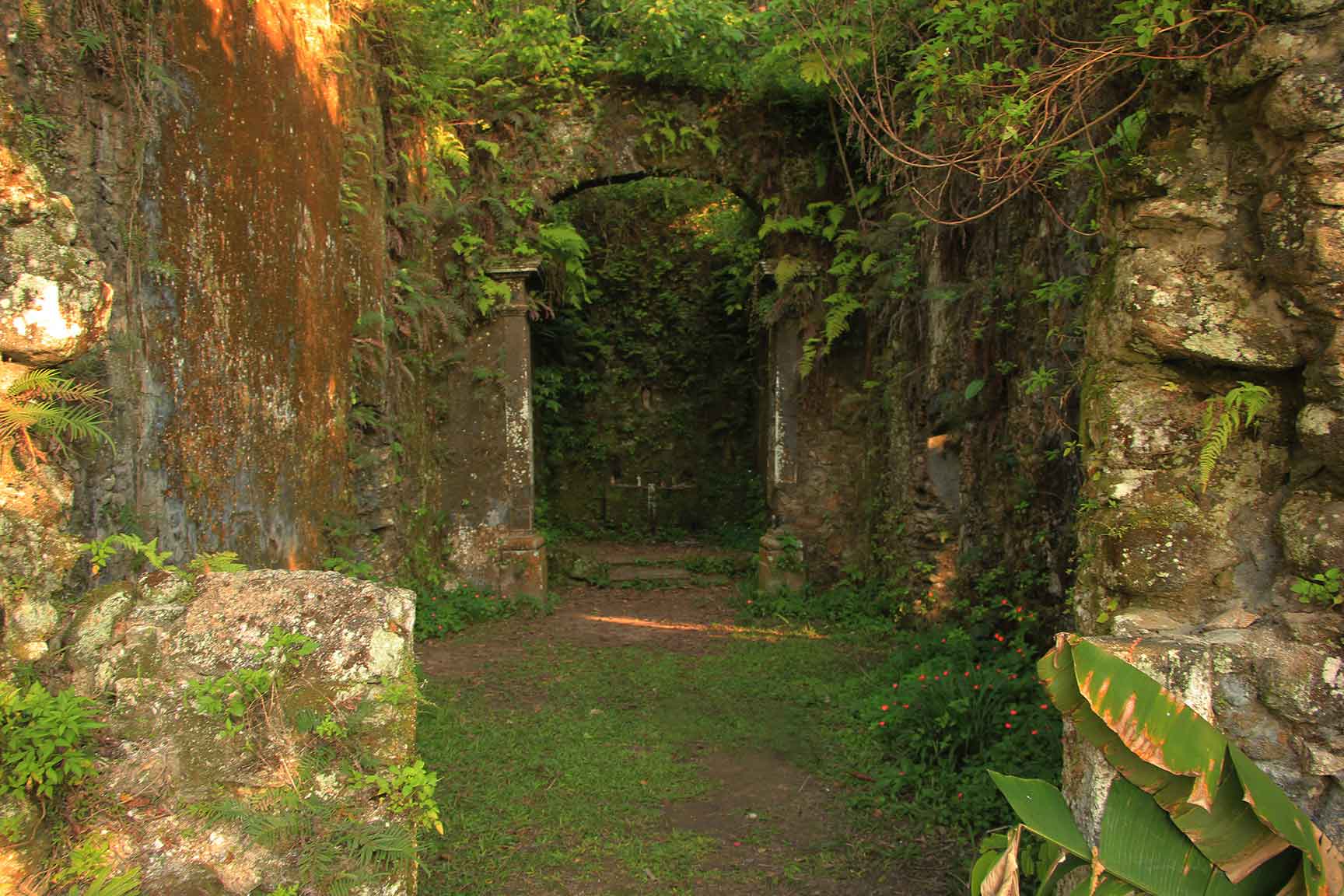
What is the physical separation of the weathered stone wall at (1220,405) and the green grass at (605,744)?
2208 mm

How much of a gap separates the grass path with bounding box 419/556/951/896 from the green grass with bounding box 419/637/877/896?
0.04 ft

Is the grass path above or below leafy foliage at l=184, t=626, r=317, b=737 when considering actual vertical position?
below

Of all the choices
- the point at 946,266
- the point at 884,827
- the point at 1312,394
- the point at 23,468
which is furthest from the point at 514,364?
the point at 1312,394

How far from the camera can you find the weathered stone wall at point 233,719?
7.29 ft

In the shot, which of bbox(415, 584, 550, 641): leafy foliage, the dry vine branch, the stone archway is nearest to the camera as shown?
the dry vine branch

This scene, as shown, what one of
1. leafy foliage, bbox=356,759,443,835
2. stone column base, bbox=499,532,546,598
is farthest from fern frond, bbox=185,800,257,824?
stone column base, bbox=499,532,546,598

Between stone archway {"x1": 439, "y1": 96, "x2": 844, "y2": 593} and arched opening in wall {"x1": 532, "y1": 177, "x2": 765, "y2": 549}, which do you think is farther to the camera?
arched opening in wall {"x1": 532, "y1": 177, "x2": 765, "y2": 549}

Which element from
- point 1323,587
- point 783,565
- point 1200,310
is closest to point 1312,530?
point 1323,587

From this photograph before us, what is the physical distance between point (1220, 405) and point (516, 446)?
7.38 m

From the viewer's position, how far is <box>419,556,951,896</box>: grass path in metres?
3.91

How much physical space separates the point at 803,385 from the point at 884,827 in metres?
5.75

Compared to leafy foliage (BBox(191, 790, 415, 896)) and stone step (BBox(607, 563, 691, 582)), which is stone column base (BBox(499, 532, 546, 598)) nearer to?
stone step (BBox(607, 563, 691, 582))

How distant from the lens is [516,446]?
369 inches

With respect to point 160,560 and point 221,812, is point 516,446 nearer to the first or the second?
point 160,560
